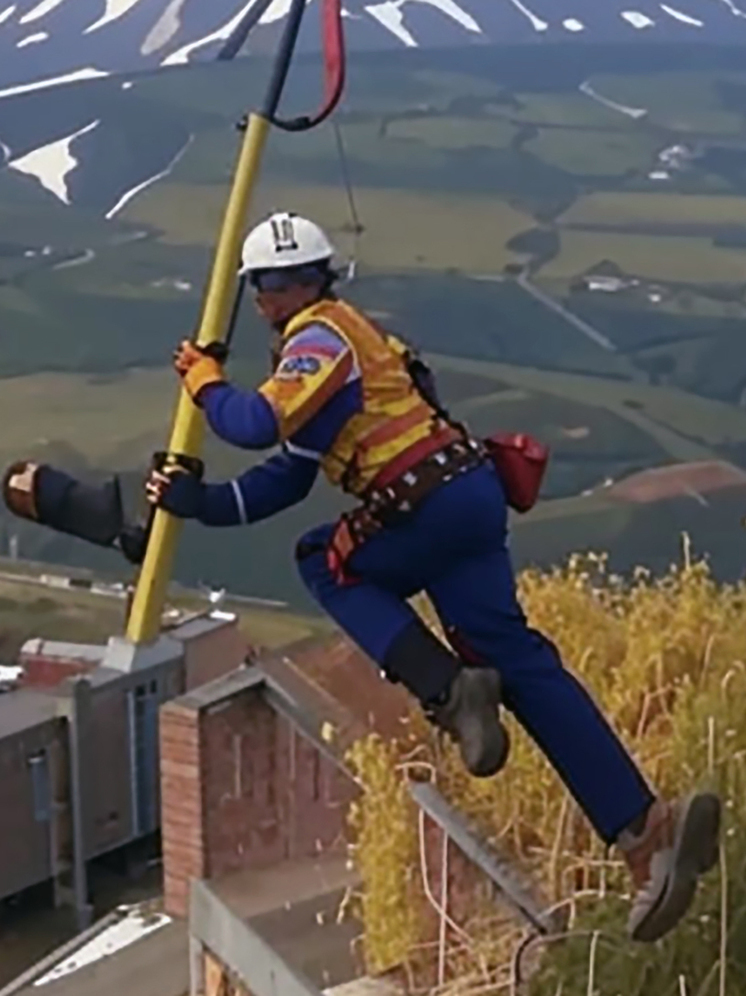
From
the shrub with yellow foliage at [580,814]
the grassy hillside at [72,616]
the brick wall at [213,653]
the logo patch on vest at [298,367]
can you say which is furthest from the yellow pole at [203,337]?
the grassy hillside at [72,616]

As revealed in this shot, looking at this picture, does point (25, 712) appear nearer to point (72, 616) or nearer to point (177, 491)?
point (72, 616)

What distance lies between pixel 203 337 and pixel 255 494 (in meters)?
0.34

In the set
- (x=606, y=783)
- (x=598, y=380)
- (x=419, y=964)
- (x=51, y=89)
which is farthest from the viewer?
(x=51, y=89)

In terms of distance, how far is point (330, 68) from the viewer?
184 inches

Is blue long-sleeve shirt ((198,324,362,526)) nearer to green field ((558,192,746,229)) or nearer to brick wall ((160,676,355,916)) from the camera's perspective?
brick wall ((160,676,355,916))

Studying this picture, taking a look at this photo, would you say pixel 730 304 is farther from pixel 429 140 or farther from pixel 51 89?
pixel 51 89

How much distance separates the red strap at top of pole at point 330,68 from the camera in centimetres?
465

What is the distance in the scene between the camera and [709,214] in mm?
31234

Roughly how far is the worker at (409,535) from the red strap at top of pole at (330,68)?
2.06 ft

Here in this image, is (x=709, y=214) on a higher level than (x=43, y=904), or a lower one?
higher

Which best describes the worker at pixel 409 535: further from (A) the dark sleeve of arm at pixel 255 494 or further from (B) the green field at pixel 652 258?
(B) the green field at pixel 652 258

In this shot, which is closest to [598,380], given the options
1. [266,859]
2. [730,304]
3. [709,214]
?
[730,304]

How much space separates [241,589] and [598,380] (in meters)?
8.12

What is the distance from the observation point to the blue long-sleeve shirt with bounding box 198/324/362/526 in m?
3.90
